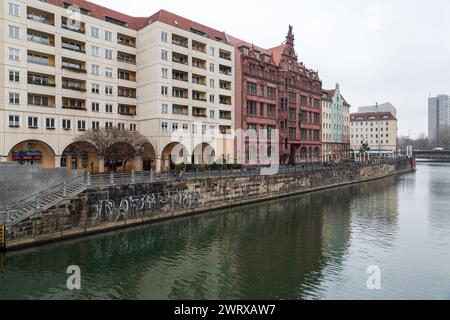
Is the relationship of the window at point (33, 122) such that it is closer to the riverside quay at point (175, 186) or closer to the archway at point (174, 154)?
the riverside quay at point (175, 186)

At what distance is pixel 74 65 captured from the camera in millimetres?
45031

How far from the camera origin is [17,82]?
38.2 m

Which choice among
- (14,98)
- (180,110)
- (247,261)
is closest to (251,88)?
(180,110)

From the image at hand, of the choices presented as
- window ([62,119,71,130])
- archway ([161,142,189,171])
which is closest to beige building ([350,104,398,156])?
archway ([161,142,189,171])

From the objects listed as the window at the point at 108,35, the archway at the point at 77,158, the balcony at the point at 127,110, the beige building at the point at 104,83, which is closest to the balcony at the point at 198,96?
the beige building at the point at 104,83

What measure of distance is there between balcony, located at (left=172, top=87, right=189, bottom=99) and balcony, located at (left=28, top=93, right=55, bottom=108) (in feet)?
57.6

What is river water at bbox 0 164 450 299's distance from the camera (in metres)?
17.5

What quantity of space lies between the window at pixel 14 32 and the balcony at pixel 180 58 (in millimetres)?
21101

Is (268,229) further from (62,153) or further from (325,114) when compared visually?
(325,114)

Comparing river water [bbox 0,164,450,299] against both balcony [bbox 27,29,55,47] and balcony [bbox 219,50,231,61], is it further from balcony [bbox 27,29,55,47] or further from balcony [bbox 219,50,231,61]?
balcony [bbox 219,50,231,61]

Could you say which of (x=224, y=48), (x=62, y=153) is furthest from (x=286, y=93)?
(x=62, y=153)

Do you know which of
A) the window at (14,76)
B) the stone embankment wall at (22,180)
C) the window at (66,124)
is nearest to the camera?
the stone embankment wall at (22,180)

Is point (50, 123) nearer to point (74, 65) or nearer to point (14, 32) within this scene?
point (74, 65)

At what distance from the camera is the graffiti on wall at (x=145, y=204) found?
2881cm
